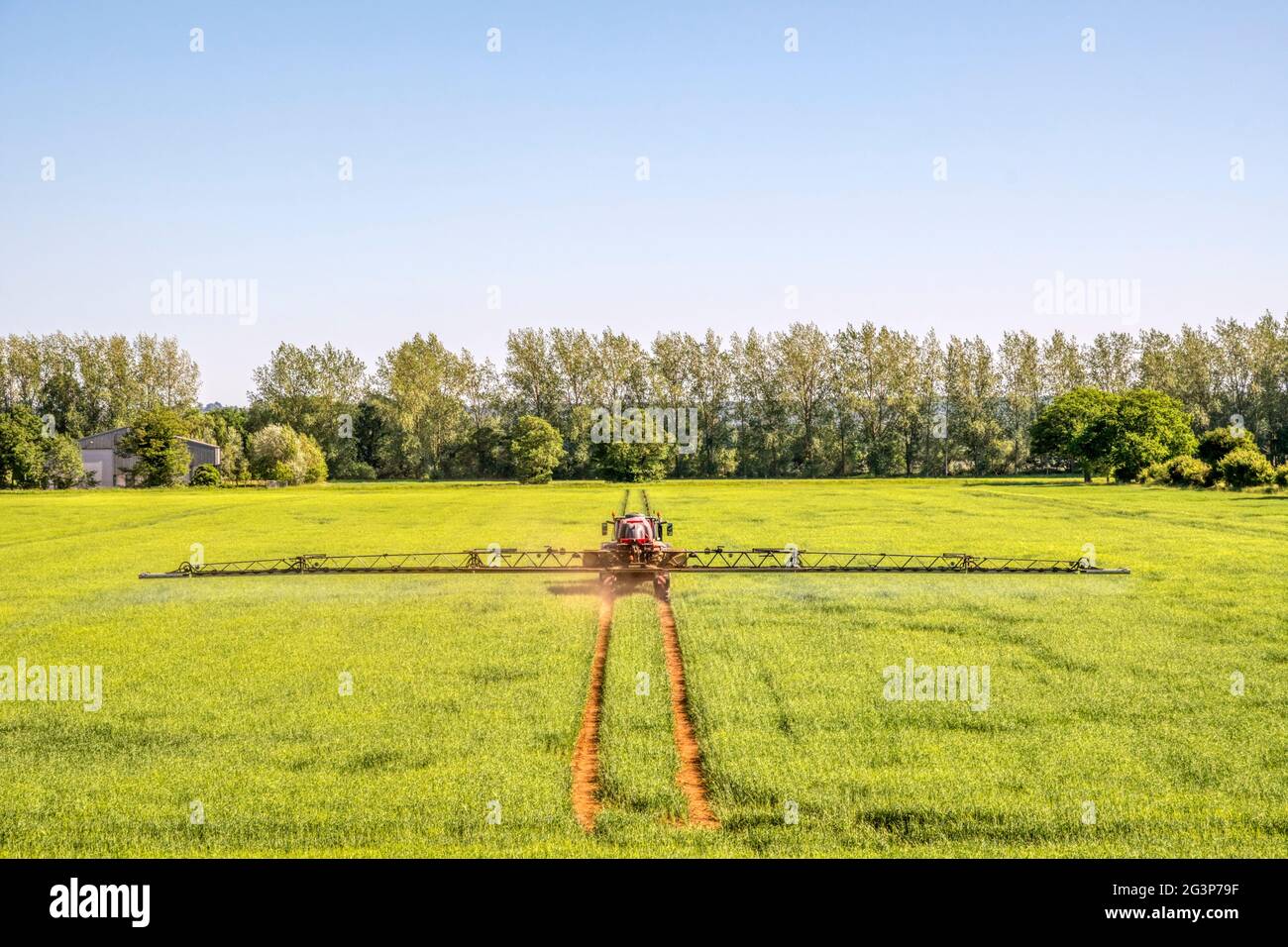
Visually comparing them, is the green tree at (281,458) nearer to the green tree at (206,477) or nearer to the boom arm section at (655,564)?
the green tree at (206,477)

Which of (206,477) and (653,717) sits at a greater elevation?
(206,477)

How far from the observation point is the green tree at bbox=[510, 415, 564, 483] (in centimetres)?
13450

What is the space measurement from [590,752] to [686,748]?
2.03 metres

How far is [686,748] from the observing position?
738 inches

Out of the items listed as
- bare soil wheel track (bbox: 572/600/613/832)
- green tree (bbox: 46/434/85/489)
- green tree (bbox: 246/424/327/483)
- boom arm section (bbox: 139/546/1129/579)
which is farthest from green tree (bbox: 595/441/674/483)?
bare soil wheel track (bbox: 572/600/613/832)

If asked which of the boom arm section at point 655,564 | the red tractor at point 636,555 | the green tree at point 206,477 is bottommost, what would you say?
the boom arm section at point 655,564

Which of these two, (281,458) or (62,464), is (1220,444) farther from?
(62,464)

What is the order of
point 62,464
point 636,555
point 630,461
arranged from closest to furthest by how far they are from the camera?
point 636,555, point 62,464, point 630,461

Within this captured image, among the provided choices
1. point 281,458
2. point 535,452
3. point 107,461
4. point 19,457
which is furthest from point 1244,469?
point 19,457

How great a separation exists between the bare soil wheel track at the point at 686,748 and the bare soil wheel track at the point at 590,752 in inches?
66.3

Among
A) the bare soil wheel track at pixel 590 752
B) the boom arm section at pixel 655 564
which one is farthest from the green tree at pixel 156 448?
the bare soil wheel track at pixel 590 752

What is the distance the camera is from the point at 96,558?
160 ft

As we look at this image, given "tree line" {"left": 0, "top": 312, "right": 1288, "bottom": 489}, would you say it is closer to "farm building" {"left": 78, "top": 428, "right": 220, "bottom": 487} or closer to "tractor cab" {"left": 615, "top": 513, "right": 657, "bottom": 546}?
"farm building" {"left": 78, "top": 428, "right": 220, "bottom": 487}

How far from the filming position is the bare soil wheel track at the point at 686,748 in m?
15.5
